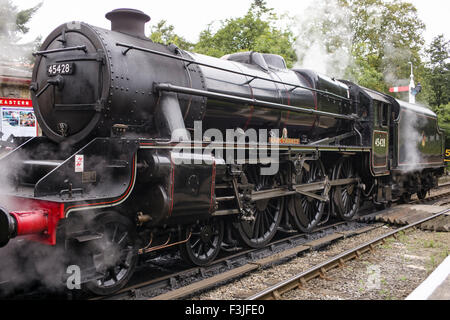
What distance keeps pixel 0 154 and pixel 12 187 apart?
0.93 m

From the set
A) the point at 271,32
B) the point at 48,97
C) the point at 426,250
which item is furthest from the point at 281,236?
the point at 271,32

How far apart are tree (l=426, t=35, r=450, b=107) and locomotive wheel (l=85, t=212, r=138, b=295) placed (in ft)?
115

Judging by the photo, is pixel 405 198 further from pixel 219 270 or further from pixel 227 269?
pixel 219 270

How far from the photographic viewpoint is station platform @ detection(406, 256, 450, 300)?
3.68 meters


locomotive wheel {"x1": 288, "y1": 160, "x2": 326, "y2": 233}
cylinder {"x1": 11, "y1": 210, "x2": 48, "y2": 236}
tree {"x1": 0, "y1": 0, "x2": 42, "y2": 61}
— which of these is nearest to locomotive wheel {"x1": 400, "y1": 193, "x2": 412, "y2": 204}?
locomotive wheel {"x1": 288, "y1": 160, "x2": 326, "y2": 233}

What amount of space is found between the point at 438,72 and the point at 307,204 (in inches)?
1468

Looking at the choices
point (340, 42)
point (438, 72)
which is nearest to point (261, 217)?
point (340, 42)

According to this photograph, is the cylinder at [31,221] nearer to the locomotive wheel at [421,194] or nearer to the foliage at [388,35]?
the locomotive wheel at [421,194]

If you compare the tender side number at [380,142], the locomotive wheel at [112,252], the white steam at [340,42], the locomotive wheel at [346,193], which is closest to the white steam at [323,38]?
the white steam at [340,42]

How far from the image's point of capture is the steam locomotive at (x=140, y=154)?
3.84 meters

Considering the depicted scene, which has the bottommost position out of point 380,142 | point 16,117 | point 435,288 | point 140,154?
point 435,288

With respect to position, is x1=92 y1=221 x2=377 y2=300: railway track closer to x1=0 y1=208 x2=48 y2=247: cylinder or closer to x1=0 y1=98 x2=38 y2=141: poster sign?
x1=0 y1=208 x2=48 y2=247: cylinder

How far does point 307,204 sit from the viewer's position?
7.95 m
